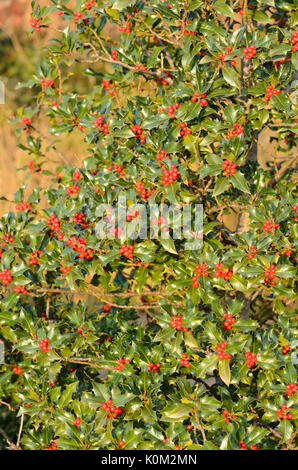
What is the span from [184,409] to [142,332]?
0.46 meters

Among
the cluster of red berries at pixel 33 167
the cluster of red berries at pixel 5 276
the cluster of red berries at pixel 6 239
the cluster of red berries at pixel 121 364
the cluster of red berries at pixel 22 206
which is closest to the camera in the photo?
the cluster of red berries at pixel 121 364

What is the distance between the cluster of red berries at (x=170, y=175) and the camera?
1.96 meters

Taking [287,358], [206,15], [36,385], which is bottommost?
[36,385]

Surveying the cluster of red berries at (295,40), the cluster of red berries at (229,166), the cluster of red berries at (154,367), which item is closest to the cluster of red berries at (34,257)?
the cluster of red berries at (154,367)

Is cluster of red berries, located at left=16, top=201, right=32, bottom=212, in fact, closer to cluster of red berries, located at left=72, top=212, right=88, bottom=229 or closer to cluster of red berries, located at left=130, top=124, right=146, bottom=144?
cluster of red berries, located at left=72, top=212, right=88, bottom=229

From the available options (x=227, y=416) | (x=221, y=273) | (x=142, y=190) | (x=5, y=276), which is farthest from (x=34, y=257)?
(x=227, y=416)

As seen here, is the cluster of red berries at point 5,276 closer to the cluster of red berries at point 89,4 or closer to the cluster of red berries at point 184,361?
the cluster of red berries at point 184,361

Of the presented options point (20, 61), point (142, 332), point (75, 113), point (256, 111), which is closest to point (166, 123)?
point (256, 111)

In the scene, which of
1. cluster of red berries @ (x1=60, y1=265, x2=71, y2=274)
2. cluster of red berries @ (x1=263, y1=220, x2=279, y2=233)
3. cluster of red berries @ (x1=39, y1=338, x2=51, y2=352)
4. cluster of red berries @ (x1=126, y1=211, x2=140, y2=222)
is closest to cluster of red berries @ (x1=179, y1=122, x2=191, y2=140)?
cluster of red berries @ (x1=126, y1=211, x2=140, y2=222)

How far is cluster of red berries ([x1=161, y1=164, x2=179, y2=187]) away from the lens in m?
1.96
